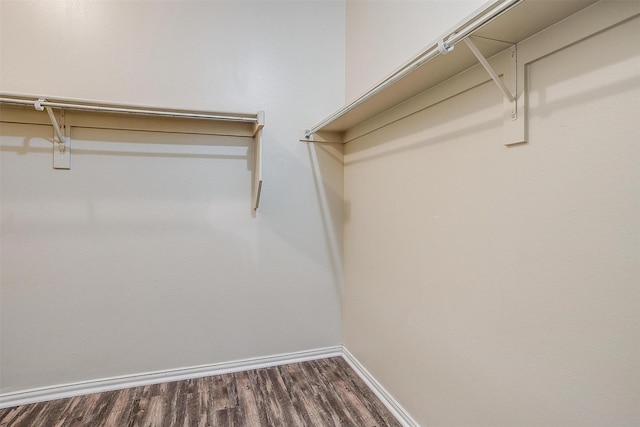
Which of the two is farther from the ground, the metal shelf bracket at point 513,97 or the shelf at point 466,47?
the shelf at point 466,47

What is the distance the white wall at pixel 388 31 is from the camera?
1.46 metres

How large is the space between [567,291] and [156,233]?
2117mm

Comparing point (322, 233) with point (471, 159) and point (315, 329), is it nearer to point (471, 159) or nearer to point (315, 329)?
point (315, 329)

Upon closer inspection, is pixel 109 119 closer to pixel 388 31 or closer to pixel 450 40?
pixel 388 31

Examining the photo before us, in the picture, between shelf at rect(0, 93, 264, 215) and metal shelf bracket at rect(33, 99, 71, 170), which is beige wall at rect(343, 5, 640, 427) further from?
metal shelf bracket at rect(33, 99, 71, 170)

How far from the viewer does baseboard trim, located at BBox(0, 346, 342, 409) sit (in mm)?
1885

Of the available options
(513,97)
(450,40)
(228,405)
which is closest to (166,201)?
(228,405)

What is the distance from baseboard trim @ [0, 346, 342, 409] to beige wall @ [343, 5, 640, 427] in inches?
29.3

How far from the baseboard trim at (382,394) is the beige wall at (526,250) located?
46 mm

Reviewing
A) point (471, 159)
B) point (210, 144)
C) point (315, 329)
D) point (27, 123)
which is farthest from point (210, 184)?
point (471, 159)

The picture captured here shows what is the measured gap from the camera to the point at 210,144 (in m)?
2.17

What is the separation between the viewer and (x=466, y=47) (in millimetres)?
1120

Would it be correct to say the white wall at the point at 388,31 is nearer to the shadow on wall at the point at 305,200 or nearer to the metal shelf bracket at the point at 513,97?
the metal shelf bracket at the point at 513,97

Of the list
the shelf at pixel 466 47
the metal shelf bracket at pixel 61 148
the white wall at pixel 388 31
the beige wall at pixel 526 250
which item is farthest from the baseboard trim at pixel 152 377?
the white wall at pixel 388 31
